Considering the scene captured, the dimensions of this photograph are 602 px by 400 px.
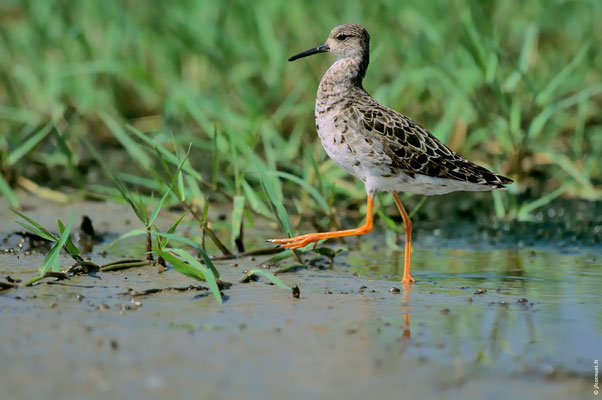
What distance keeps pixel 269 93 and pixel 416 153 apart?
2.98 metres

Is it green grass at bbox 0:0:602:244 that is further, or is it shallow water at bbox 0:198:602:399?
green grass at bbox 0:0:602:244

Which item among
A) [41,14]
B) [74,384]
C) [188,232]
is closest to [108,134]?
[41,14]

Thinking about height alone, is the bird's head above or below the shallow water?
above

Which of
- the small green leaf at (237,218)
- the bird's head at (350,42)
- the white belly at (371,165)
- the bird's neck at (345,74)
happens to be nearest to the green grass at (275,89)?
the small green leaf at (237,218)

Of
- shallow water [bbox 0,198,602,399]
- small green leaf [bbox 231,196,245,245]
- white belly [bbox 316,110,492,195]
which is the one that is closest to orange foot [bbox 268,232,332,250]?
shallow water [bbox 0,198,602,399]

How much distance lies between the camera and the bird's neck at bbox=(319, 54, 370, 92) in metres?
6.07

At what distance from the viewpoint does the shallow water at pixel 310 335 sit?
134 inches

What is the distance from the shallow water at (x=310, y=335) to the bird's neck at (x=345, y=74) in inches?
48.7

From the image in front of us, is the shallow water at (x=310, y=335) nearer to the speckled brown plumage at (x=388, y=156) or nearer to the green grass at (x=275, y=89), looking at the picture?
the speckled brown plumage at (x=388, y=156)

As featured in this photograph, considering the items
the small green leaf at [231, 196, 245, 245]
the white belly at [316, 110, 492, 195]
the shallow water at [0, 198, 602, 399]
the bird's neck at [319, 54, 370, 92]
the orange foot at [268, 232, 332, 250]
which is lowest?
the shallow water at [0, 198, 602, 399]

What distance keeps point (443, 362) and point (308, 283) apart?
160 centimetres

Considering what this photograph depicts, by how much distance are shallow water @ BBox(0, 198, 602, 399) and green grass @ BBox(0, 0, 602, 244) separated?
1.38 m

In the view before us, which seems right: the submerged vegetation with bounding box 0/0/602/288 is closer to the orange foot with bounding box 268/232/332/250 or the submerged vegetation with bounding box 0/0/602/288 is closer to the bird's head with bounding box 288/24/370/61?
the orange foot with bounding box 268/232/332/250

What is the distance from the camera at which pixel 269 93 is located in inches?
→ 327
